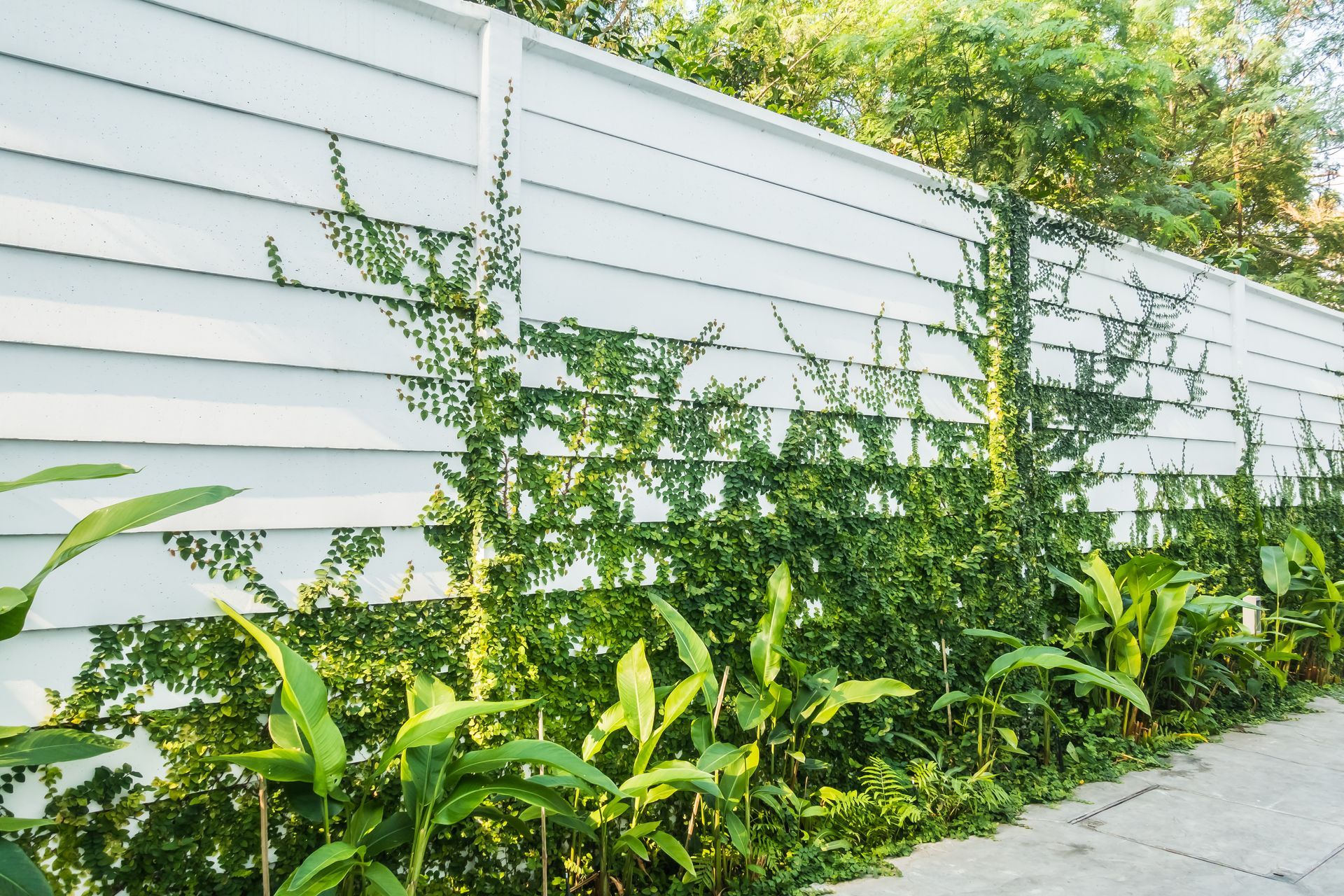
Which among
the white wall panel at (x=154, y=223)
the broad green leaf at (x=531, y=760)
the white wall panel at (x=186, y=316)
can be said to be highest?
the white wall panel at (x=154, y=223)

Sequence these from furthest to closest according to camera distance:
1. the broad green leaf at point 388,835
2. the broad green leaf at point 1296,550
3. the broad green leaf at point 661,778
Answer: the broad green leaf at point 1296,550
the broad green leaf at point 661,778
the broad green leaf at point 388,835

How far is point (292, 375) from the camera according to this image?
2.12 meters

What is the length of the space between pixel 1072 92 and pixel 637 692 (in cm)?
401

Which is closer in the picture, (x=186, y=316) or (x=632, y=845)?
(x=186, y=316)

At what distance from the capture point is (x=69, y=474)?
1619mm

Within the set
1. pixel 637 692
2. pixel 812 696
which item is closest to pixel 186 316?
pixel 637 692

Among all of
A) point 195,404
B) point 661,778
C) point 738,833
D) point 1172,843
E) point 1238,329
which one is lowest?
point 1172,843

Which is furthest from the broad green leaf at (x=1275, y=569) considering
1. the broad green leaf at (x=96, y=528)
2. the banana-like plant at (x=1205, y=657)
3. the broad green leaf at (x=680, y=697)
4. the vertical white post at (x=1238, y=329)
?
the broad green leaf at (x=96, y=528)

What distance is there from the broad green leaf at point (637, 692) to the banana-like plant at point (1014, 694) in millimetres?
1182

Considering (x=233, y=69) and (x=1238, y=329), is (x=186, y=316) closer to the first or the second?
(x=233, y=69)

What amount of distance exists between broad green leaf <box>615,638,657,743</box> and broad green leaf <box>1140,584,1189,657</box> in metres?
2.63

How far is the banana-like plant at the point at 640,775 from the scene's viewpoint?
89.3 inches

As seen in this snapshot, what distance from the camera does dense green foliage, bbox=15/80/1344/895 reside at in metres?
2.01

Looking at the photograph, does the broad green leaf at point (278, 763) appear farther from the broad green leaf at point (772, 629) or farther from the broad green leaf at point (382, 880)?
the broad green leaf at point (772, 629)
